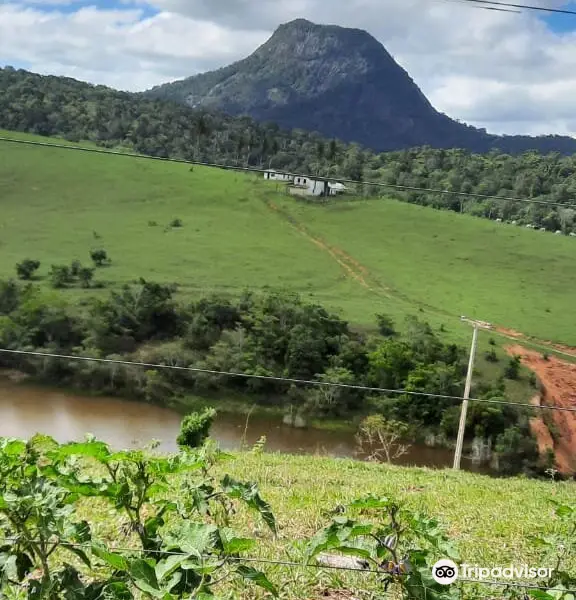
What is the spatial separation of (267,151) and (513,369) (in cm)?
1044

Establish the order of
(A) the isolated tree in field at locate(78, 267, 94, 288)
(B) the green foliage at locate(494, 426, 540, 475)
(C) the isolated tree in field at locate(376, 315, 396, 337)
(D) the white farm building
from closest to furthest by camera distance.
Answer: (D) the white farm building → (B) the green foliage at locate(494, 426, 540, 475) → (C) the isolated tree in field at locate(376, 315, 396, 337) → (A) the isolated tree in field at locate(78, 267, 94, 288)

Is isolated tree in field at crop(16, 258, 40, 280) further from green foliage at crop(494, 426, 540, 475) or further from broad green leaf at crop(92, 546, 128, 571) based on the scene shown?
broad green leaf at crop(92, 546, 128, 571)

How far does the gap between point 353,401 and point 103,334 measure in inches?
324

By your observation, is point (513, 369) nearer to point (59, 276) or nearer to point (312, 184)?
point (312, 184)

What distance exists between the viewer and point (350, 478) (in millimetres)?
5488

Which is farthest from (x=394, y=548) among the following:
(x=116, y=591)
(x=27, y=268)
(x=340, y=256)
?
(x=340, y=256)

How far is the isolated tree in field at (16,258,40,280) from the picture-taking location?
30325 mm

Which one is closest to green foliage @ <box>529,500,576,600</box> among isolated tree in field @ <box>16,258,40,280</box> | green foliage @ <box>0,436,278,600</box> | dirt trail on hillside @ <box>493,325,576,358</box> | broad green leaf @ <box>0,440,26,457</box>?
green foliage @ <box>0,436,278,600</box>

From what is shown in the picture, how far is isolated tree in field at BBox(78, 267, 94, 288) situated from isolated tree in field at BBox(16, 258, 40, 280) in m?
1.99

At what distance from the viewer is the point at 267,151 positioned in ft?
74.2

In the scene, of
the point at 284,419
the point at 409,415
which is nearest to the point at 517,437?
the point at 409,415

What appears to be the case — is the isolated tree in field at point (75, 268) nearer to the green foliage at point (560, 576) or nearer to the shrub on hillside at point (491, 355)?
the shrub on hillside at point (491, 355)

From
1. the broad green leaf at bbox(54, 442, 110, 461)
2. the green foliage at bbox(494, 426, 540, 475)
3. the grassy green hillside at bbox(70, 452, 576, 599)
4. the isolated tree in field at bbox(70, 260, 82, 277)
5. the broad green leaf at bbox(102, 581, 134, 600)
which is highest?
the broad green leaf at bbox(54, 442, 110, 461)

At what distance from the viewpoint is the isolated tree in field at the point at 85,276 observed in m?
30.2
